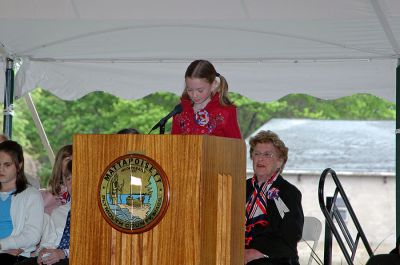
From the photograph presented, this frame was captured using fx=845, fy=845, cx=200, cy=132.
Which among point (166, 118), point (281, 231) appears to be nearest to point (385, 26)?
point (281, 231)

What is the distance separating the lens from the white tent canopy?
6801 mm

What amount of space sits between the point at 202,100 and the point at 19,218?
2024 mm

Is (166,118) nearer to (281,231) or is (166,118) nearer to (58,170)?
(281,231)

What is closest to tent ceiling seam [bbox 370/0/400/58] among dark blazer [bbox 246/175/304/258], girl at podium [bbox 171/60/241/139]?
dark blazer [bbox 246/175/304/258]

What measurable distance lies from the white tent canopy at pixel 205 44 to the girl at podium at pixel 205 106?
272cm

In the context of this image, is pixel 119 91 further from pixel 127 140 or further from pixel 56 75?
pixel 127 140

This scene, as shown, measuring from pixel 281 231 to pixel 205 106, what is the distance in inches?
46.2

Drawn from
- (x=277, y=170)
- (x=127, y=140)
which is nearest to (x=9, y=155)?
(x=277, y=170)

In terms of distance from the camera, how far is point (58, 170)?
18.6 feet

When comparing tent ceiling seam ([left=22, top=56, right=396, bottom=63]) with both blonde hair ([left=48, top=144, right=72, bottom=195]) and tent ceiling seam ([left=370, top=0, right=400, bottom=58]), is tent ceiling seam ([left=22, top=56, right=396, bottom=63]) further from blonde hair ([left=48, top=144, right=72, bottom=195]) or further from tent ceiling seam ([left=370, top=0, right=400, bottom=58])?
blonde hair ([left=48, top=144, right=72, bottom=195])

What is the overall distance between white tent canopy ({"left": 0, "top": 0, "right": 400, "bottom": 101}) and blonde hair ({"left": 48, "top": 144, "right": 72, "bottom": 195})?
1.70m

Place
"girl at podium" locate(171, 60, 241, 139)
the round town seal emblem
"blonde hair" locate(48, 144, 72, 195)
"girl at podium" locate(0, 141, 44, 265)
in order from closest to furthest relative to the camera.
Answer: the round town seal emblem → "girl at podium" locate(171, 60, 241, 139) → "girl at podium" locate(0, 141, 44, 265) → "blonde hair" locate(48, 144, 72, 195)

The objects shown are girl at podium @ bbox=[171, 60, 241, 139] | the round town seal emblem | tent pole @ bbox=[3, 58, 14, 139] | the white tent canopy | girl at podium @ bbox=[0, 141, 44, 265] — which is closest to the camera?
the round town seal emblem

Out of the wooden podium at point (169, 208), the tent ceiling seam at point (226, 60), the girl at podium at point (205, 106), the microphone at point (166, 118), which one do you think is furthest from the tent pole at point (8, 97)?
the wooden podium at point (169, 208)
